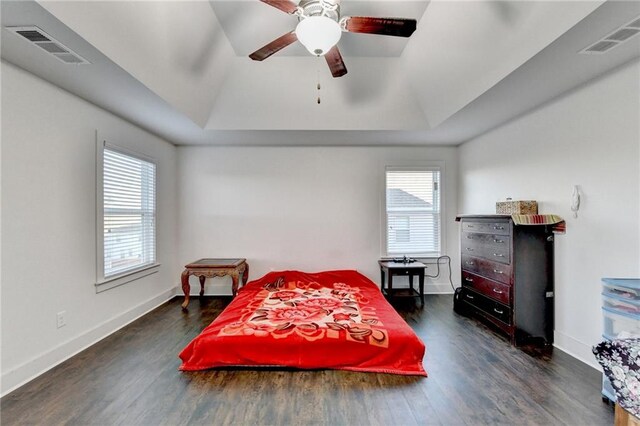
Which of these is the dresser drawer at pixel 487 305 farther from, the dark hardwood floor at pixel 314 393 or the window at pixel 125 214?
the window at pixel 125 214

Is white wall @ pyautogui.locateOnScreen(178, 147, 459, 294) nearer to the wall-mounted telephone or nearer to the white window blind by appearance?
the white window blind

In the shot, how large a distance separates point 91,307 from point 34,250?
838 millimetres

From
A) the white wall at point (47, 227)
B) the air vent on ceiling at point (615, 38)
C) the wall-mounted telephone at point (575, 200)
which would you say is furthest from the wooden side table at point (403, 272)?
the white wall at point (47, 227)

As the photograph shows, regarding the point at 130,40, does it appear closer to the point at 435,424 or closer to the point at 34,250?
the point at 34,250

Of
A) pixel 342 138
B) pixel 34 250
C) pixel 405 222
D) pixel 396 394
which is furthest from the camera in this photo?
pixel 405 222

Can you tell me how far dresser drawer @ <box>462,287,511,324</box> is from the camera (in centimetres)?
280

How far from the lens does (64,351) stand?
2453mm

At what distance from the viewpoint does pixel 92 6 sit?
69.1 inches

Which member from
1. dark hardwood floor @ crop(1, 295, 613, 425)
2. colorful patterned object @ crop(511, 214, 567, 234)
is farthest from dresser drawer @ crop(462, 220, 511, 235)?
dark hardwood floor @ crop(1, 295, 613, 425)

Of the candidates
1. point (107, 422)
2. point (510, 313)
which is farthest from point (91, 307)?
point (510, 313)

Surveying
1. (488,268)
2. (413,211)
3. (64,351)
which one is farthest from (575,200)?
(64,351)

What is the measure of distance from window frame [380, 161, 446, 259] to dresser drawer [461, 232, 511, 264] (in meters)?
0.97

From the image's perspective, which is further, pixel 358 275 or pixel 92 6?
pixel 358 275

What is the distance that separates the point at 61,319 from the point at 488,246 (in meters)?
4.16
